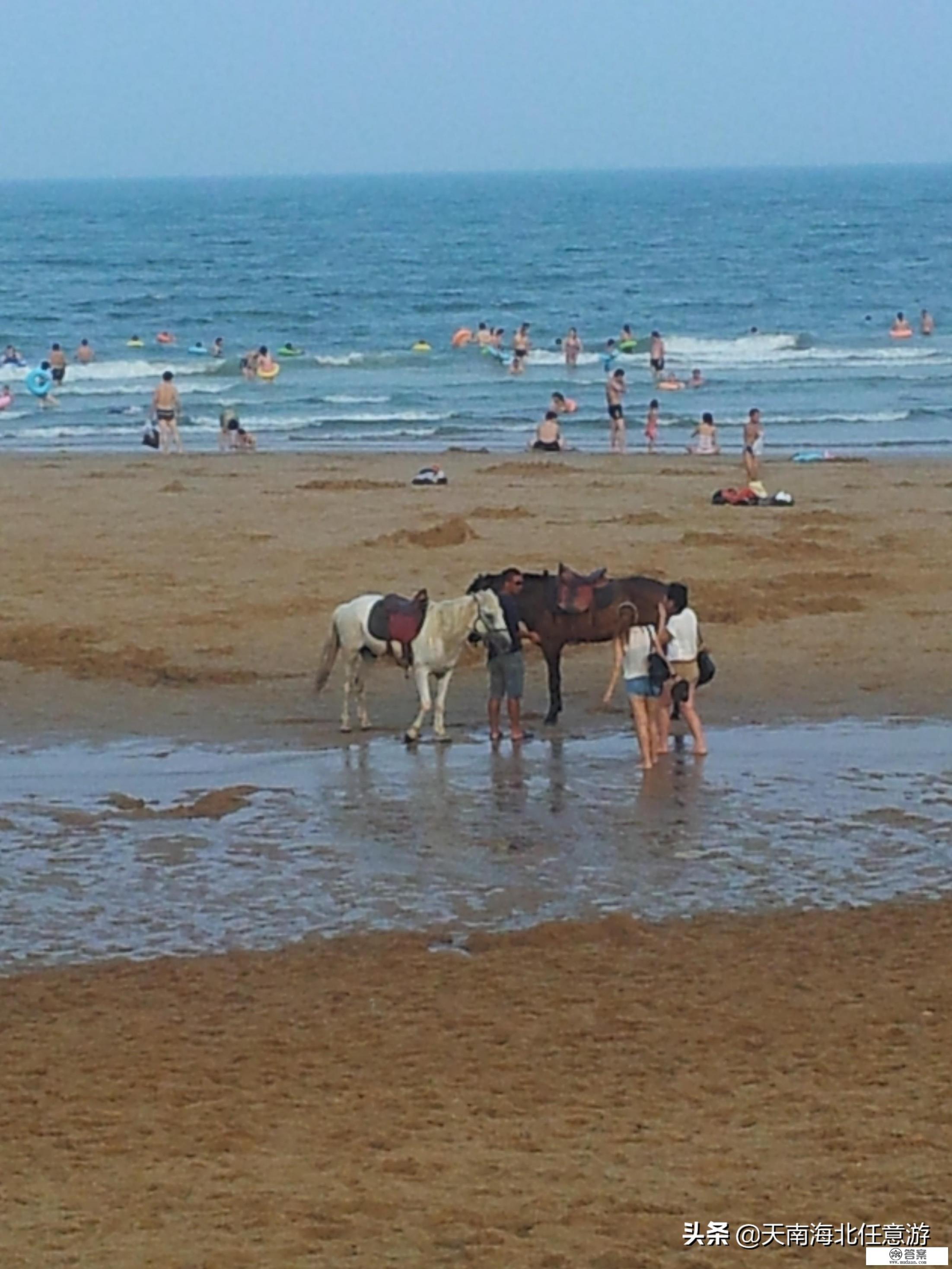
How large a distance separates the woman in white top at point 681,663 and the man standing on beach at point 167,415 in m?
19.0

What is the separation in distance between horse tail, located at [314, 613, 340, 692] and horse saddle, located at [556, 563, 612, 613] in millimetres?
1533

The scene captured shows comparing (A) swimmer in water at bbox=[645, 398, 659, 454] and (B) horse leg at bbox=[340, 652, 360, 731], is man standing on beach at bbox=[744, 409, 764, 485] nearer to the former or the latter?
→ (A) swimmer in water at bbox=[645, 398, 659, 454]

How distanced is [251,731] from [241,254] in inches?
3223

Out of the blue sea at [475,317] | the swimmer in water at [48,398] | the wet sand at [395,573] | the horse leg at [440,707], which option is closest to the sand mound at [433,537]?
the wet sand at [395,573]

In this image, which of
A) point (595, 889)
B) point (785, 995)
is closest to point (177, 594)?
point (595, 889)

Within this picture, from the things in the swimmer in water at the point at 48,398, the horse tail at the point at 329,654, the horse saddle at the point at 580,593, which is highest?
the horse saddle at the point at 580,593

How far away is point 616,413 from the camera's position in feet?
Answer: 108

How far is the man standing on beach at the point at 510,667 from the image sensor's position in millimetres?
13125

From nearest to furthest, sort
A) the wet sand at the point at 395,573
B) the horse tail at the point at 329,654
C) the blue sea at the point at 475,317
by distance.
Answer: the horse tail at the point at 329,654 < the wet sand at the point at 395,573 < the blue sea at the point at 475,317

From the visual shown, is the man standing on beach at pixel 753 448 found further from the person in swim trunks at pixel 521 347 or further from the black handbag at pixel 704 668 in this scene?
the person in swim trunks at pixel 521 347

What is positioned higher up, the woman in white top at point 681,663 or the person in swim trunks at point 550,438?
the woman in white top at point 681,663

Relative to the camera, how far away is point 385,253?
9212 centimetres

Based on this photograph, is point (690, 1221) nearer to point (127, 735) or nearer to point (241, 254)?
point (127, 735)

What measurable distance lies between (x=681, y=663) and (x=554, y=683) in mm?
1144
